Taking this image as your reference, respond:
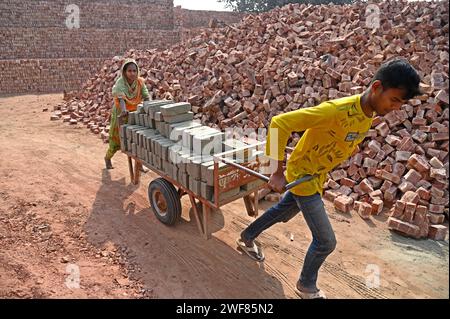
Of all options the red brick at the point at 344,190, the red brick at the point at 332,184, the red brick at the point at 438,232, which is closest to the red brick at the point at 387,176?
the red brick at the point at 344,190

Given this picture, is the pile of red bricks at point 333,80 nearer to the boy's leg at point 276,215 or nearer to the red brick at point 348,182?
the red brick at point 348,182

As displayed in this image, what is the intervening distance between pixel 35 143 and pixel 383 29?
322 inches

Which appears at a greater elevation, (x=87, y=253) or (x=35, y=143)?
(x=35, y=143)

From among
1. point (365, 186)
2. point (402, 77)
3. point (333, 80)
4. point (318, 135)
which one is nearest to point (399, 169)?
point (365, 186)

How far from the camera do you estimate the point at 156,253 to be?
3639 mm

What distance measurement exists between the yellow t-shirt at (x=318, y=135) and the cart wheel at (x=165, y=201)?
1716mm

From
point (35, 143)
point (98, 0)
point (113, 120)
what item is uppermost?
point (98, 0)

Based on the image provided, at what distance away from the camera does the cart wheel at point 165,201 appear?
394 centimetres

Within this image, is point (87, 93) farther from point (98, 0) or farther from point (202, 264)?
point (98, 0)

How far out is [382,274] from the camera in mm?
3344

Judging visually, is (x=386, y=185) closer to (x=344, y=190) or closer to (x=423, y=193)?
(x=423, y=193)

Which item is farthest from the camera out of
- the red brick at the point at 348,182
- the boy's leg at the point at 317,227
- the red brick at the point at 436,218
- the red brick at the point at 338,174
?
the red brick at the point at 338,174
